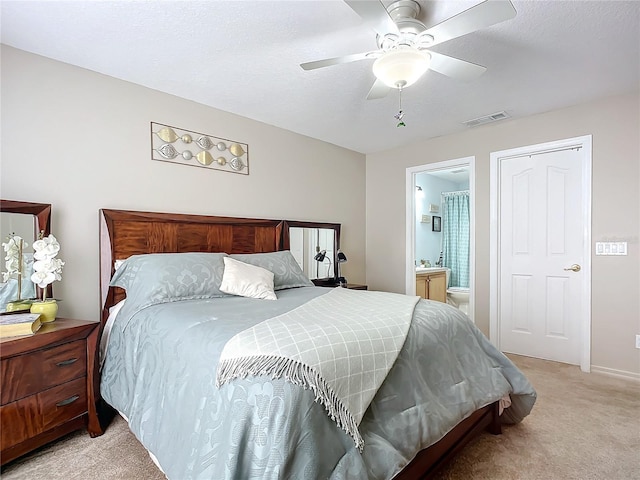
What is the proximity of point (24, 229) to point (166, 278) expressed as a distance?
92 cm

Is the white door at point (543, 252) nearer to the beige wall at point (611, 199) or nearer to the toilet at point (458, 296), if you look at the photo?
the beige wall at point (611, 199)

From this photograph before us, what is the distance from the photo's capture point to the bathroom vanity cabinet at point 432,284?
4648mm

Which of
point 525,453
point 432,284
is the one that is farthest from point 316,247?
point 525,453

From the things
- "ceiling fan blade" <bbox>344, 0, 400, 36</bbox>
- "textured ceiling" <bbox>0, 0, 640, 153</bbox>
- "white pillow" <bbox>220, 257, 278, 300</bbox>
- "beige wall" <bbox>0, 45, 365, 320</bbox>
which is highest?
"textured ceiling" <bbox>0, 0, 640, 153</bbox>

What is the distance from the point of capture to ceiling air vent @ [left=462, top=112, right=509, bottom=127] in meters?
3.37

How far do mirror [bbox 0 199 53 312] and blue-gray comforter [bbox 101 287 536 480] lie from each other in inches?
23.6

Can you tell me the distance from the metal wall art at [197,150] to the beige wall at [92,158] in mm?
52

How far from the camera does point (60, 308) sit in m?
2.38

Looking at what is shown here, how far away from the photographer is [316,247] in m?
4.05

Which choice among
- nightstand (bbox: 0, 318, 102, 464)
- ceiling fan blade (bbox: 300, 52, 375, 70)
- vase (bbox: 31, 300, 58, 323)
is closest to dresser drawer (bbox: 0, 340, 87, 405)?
nightstand (bbox: 0, 318, 102, 464)

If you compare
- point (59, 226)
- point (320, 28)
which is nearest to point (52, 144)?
point (59, 226)

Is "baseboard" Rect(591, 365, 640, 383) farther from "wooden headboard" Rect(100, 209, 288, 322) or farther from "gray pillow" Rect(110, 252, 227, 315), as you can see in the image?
"gray pillow" Rect(110, 252, 227, 315)

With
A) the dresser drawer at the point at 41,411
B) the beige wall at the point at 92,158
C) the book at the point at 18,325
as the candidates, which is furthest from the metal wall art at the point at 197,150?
the dresser drawer at the point at 41,411

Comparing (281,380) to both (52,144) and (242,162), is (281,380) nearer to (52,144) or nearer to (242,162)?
(52,144)
